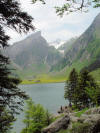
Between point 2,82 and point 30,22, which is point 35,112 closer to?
point 2,82

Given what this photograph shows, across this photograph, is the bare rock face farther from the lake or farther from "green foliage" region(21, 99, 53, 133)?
the lake

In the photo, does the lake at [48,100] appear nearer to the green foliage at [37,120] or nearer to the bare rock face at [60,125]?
the green foliage at [37,120]

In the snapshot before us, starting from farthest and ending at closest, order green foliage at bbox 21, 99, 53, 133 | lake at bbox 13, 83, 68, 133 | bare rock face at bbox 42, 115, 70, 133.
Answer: lake at bbox 13, 83, 68, 133, green foliage at bbox 21, 99, 53, 133, bare rock face at bbox 42, 115, 70, 133

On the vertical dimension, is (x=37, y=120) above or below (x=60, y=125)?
below

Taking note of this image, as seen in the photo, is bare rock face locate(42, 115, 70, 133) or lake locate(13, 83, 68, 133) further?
lake locate(13, 83, 68, 133)

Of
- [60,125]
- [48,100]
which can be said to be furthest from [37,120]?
[48,100]

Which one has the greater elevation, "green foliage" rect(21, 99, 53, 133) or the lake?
"green foliage" rect(21, 99, 53, 133)

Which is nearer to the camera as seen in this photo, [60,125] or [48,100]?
[60,125]

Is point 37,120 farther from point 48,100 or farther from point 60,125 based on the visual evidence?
point 48,100

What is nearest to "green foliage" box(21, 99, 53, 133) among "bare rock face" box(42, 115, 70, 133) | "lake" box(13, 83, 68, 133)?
"bare rock face" box(42, 115, 70, 133)

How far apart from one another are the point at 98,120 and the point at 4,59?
969 centimetres

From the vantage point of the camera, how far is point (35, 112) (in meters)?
24.6

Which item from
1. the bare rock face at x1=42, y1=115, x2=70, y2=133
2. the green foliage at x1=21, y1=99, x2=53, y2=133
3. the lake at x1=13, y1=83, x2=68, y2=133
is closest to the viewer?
the bare rock face at x1=42, y1=115, x2=70, y2=133

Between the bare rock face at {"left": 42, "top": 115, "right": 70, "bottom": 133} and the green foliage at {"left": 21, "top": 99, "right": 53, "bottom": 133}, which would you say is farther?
the green foliage at {"left": 21, "top": 99, "right": 53, "bottom": 133}
